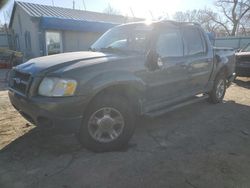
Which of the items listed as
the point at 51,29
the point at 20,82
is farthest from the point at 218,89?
the point at 51,29

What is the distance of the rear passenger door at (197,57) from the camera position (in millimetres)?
5242

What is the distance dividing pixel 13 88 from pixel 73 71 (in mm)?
1213

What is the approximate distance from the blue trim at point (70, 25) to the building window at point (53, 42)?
40.1 inches

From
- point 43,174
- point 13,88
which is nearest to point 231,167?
point 43,174

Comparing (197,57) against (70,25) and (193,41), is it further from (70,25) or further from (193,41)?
(70,25)

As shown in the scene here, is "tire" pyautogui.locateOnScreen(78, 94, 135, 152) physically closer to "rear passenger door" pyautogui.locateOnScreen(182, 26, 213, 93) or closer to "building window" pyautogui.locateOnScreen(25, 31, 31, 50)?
"rear passenger door" pyautogui.locateOnScreen(182, 26, 213, 93)

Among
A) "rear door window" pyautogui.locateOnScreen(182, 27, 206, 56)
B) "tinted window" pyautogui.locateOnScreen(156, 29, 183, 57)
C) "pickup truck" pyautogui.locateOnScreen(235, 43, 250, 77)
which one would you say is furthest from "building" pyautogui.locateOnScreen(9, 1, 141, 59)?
"tinted window" pyautogui.locateOnScreen(156, 29, 183, 57)

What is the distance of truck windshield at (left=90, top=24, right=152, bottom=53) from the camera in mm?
4438

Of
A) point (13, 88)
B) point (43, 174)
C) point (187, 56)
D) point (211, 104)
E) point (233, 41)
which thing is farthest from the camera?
point (233, 41)

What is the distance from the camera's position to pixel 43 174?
→ 322cm

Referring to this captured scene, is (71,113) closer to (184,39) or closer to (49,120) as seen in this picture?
(49,120)

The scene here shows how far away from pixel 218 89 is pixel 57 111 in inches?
189

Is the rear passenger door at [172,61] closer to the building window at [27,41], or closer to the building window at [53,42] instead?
the building window at [53,42]

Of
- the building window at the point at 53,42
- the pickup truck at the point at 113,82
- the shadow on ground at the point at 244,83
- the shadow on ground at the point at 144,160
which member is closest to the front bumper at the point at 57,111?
the pickup truck at the point at 113,82
